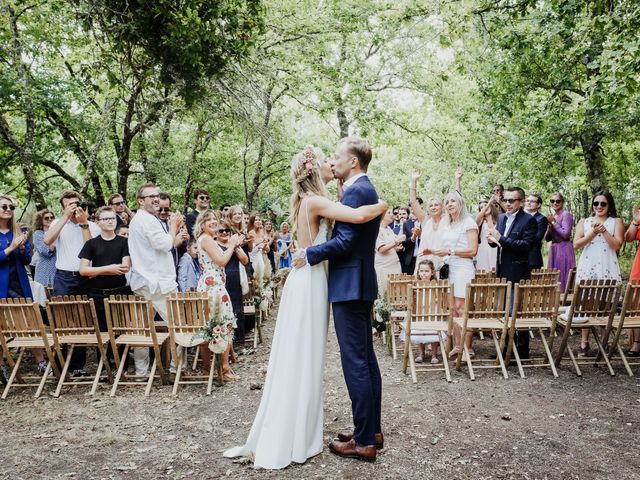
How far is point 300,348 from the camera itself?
3.80 metres

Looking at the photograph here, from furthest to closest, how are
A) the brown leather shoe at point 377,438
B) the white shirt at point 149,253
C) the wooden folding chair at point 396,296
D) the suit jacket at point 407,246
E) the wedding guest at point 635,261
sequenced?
the suit jacket at point 407,246, the wooden folding chair at point 396,296, the wedding guest at point 635,261, the white shirt at point 149,253, the brown leather shoe at point 377,438

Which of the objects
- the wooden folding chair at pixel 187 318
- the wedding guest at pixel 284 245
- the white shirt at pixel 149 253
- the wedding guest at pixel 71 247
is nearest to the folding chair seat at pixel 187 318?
the wooden folding chair at pixel 187 318

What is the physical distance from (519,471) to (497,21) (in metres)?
7.37

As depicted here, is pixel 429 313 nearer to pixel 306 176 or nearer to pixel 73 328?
pixel 306 176

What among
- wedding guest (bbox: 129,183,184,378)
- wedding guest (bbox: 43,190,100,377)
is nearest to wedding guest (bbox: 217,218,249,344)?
wedding guest (bbox: 129,183,184,378)

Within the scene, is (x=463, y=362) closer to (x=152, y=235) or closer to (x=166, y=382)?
(x=166, y=382)

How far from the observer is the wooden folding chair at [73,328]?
576cm

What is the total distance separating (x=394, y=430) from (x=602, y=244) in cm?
451

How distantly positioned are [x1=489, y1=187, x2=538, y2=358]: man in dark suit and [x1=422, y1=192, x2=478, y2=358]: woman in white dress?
1.08 ft

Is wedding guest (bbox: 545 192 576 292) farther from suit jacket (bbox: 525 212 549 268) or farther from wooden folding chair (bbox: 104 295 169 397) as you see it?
wooden folding chair (bbox: 104 295 169 397)

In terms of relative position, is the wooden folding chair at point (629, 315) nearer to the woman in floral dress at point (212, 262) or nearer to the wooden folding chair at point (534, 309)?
the wooden folding chair at point (534, 309)

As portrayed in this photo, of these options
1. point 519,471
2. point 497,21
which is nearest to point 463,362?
point 519,471

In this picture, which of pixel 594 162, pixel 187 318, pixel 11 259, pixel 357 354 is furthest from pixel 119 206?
pixel 594 162

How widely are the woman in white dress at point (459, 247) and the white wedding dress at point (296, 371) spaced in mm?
3372
